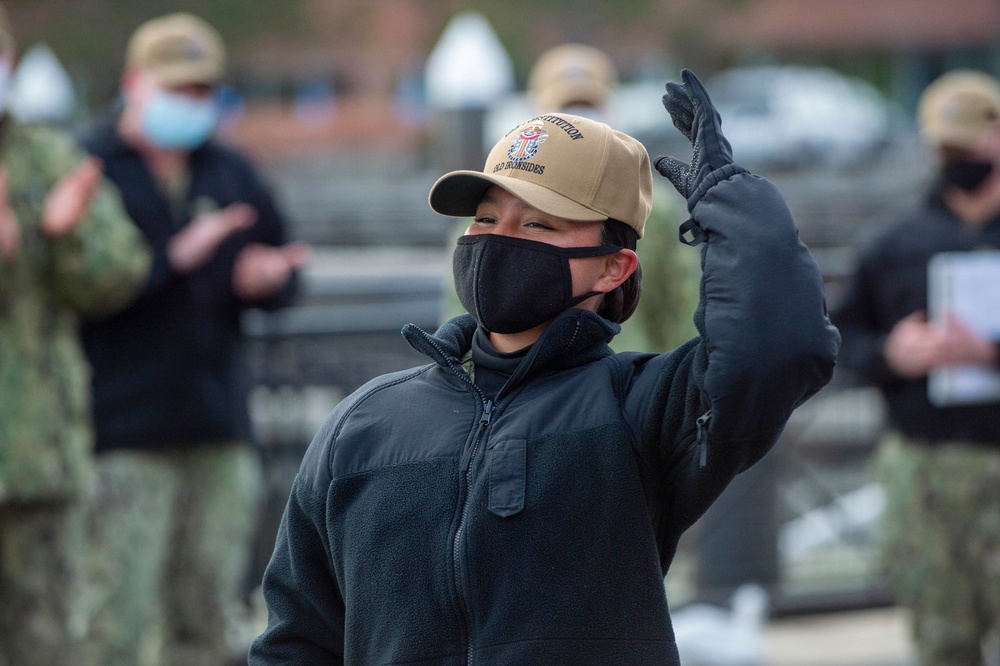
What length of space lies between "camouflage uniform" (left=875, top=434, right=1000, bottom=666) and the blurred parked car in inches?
957

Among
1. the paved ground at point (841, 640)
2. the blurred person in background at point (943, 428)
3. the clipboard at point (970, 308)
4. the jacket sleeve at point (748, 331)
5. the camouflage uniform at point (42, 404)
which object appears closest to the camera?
the jacket sleeve at point (748, 331)

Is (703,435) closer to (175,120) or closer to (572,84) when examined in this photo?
(572,84)

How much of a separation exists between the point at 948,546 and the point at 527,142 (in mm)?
3349

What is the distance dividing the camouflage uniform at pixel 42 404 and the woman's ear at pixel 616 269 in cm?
259

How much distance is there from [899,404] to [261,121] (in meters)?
38.9

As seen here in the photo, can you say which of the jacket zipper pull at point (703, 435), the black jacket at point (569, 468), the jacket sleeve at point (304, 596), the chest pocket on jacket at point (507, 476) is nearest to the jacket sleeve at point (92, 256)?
the jacket sleeve at point (304, 596)

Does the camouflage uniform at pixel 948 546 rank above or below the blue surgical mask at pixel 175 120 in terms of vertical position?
below

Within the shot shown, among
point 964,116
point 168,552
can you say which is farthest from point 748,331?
point 168,552

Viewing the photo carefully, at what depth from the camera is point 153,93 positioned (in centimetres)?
532

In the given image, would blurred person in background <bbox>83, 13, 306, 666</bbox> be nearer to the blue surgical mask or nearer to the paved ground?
the blue surgical mask

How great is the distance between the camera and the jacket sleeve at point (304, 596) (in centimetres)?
248

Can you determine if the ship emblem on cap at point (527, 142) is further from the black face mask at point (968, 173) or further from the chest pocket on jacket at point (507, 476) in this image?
the black face mask at point (968, 173)

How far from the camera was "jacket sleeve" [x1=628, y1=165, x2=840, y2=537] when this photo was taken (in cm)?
204

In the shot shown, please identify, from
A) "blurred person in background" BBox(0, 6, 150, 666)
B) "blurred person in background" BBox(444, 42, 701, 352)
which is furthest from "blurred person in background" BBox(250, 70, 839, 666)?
"blurred person in background" BBox(444, 42, 701, 352)
